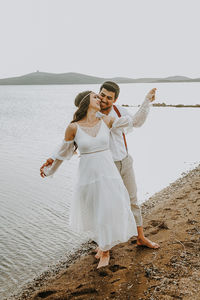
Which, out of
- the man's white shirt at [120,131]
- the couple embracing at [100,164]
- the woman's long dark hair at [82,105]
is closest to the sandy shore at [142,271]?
the couple embracing at [100,164]

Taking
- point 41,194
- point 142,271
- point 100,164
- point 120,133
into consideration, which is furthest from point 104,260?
point 41,194

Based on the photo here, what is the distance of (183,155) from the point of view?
13320mm

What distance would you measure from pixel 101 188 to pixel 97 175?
0.54 ft

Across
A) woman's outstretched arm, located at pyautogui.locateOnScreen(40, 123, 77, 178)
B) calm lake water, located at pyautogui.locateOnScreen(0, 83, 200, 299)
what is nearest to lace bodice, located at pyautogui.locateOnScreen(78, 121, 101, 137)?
woman's outstretched arm, located at pyautogui.locateOnScreen(40, 123, 77, 178)

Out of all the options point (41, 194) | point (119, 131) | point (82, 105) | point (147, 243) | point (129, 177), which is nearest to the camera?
point (82, 105)

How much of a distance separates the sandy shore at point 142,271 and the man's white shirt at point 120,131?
1470mm

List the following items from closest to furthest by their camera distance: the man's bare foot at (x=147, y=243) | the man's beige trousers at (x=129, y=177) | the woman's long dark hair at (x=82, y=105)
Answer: the woman's long dark hair at (x=82, y=105) < the man's beige trousers at (x=129, y=177) < the man's bare foot at (x=147, y=243)

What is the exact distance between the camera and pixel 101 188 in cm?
368

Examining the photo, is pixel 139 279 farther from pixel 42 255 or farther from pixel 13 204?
pixel 13 204

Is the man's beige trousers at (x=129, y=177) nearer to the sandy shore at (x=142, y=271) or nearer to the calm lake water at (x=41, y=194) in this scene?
the sandy shore at (x=142, y=271)

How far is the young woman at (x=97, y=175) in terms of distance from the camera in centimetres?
369

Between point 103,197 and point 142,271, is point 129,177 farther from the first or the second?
point 142,271

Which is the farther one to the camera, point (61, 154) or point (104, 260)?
point (104, 260)

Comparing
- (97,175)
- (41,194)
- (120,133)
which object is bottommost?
(41,194)
